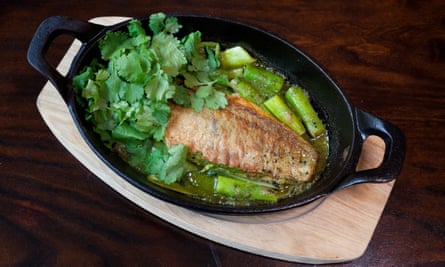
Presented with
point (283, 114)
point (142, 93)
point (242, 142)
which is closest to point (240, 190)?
point (242, 142)

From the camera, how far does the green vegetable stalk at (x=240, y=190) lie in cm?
161

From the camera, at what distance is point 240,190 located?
5.28ft

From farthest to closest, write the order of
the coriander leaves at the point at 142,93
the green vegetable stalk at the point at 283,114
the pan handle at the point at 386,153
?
the green vegetable stalk at the point at 283,114 → the coriander leaves at the point at 142,93 → the pan handle at the point at 386,153

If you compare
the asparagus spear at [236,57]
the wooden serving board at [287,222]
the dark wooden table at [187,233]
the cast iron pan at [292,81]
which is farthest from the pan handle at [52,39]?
the asparagus spear at [236,57]

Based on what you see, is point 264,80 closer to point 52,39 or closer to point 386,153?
point 386,153

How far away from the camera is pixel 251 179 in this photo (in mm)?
1651

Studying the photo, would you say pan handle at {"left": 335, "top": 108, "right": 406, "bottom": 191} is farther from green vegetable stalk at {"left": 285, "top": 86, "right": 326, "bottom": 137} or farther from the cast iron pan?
green vegetable stalk at {"left": 285, "top": 86, "right": 326, "bottom": 137}

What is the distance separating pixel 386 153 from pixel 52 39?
1206 millimetres

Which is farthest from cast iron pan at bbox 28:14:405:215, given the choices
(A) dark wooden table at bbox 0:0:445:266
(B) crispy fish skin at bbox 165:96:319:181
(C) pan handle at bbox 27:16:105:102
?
(A) dark wooden table at bbox 0:0:445:266

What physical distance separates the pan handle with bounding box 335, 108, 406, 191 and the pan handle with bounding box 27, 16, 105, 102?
986 mm

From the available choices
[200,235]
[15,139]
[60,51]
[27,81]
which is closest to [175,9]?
[60,51]

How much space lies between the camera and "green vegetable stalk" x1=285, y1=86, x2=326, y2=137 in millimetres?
1785

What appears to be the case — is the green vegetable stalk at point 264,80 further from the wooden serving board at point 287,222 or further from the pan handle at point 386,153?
the wooden serving board at point 287,222

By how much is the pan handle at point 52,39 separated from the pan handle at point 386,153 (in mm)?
986
